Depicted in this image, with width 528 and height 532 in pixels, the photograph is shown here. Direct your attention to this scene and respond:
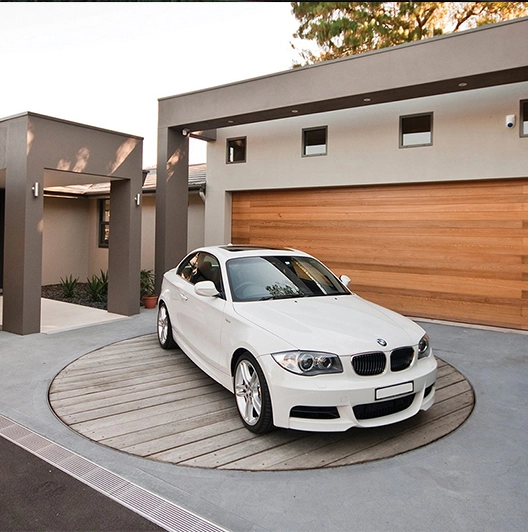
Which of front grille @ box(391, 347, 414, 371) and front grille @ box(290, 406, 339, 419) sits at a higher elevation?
→ front grille @ box(391, 347, 414, 371)

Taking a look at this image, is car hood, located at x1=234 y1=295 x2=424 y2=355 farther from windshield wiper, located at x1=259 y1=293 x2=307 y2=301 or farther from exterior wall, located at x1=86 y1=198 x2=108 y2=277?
exterior wall, located at x1=86 y1=198 x2=108 y2=277

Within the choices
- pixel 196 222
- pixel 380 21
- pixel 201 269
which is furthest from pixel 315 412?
pixel 380 21

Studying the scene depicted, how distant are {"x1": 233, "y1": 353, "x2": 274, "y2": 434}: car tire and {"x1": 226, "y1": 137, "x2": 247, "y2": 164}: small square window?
7678mm

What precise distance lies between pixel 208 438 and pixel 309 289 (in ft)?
5.95

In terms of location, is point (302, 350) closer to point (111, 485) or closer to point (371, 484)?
point (371, 484)

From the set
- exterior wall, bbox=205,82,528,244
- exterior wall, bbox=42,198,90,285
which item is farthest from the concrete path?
exterior wall, bbox=42,198,90,285

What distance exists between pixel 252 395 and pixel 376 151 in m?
6.56

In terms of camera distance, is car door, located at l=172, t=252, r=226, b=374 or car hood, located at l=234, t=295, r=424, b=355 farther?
car door, located at l=172, t=252, r=226, b=374

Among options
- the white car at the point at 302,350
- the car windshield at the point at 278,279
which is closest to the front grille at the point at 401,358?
the white car at the point at 302,350

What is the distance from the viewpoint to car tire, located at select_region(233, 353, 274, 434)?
3682 millimetres

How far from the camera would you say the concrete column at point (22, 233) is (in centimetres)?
714

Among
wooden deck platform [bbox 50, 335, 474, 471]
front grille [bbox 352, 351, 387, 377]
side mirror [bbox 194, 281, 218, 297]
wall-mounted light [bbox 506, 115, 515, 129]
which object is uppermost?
wall-mounted light [bbox 506, 115, 515, 129]

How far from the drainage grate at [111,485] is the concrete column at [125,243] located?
5015 millimetres

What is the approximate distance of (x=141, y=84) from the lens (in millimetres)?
19609
